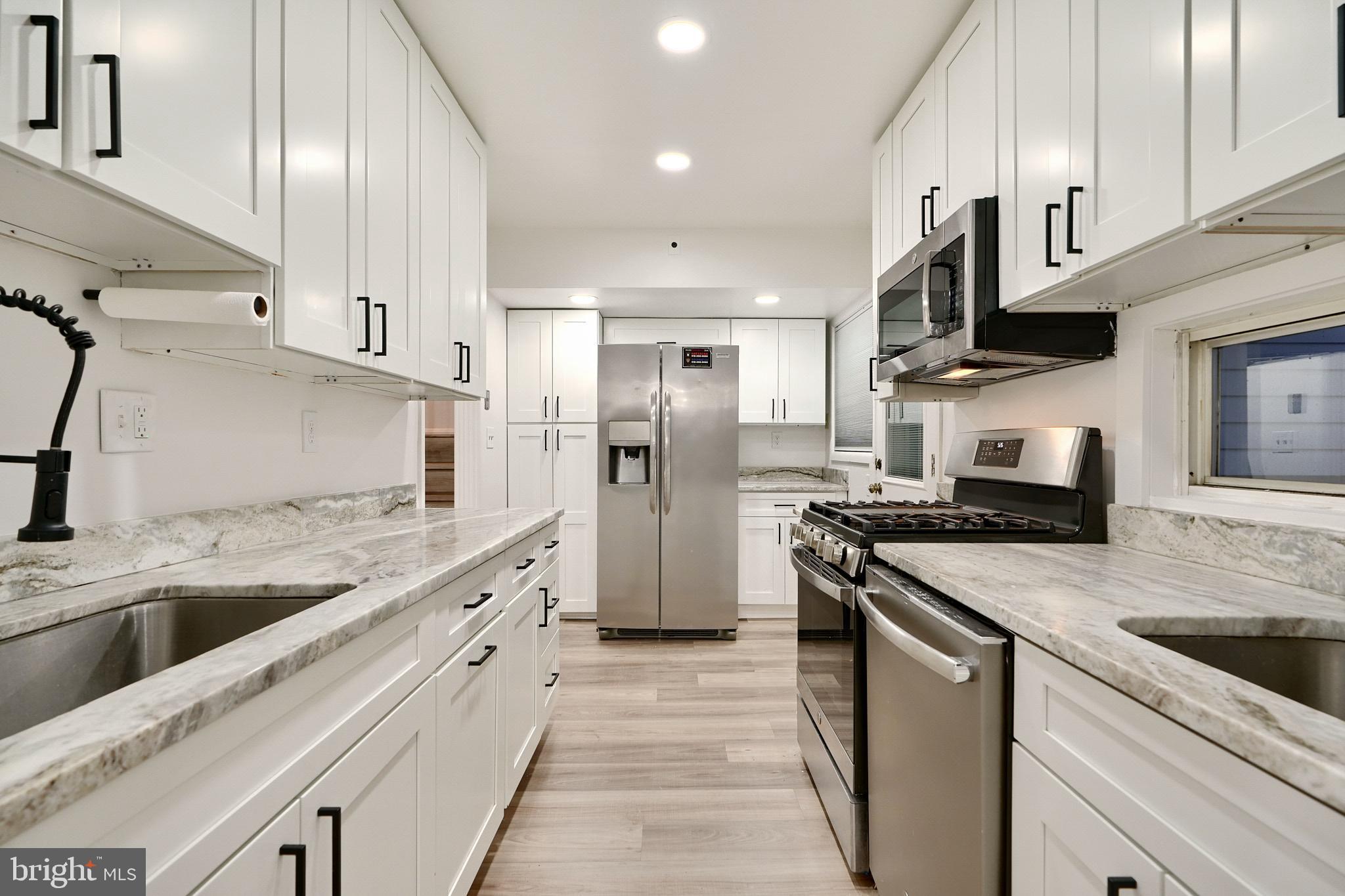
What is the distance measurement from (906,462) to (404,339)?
92.8 inches

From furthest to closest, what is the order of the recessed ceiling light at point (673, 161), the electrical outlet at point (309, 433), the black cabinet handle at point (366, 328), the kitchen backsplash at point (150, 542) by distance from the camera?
1. the recessed ceiling light at point (673, 161)
2. the electrical outlet at point (309, 433)
3. the black cabinet handle at point (366, 328)
4. the kitchen backsplash at point (150, 542)

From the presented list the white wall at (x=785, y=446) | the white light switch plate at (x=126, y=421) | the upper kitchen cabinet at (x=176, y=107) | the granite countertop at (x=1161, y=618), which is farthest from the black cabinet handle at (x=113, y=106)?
the white wall at (x=785, y=446)

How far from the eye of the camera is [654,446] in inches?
152

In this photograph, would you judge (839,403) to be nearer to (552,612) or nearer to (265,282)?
(552,612)

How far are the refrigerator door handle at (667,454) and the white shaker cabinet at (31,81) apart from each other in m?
3.16

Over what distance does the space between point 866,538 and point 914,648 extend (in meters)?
0.44

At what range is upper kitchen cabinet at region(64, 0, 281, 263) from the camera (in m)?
0.80

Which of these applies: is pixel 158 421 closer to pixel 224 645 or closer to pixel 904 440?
pixel 224 645

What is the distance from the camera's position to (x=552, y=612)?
2479mm

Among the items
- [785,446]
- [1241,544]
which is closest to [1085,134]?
[1241,544]

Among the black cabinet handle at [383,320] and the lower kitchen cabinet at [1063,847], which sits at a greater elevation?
the black cabinet handle at [383,320]

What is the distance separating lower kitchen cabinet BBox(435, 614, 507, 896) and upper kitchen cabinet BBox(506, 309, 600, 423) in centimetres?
260

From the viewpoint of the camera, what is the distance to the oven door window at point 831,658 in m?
1.65

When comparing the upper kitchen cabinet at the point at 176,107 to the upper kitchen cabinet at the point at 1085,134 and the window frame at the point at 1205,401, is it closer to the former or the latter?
the upper kitchen cabinet at the point at 1085,134
